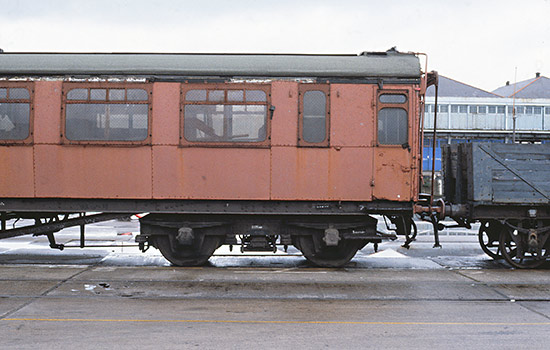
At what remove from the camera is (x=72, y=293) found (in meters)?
8.20

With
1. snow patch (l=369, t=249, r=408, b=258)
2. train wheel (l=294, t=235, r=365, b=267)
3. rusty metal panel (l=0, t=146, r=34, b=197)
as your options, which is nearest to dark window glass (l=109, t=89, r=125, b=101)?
rusty metal panel (l=0, t=146, r=34, b=197)

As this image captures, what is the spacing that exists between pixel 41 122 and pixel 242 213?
3936mm

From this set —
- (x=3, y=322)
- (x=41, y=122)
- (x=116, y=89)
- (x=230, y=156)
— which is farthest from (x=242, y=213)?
(x=3, y=322)

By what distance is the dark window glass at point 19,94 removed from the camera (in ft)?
33.6

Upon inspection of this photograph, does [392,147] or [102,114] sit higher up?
[102,114]

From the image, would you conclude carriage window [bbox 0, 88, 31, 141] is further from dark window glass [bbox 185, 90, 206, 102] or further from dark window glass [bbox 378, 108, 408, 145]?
dark window glass [bbox 378, 108, 408, 145]

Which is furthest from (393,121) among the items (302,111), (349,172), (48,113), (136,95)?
(48,113)

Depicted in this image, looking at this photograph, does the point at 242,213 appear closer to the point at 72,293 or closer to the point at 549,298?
the point at 72,293

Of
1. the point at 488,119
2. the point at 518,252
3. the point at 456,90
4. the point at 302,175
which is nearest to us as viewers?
the point at 302,175

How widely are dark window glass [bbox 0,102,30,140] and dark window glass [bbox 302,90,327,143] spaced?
4.98 m

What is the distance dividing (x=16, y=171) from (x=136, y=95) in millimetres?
2556

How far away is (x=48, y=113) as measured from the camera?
33.4 ft

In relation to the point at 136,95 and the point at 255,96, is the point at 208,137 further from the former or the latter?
the point at 136,95

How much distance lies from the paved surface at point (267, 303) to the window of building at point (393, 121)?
2.38 metres
